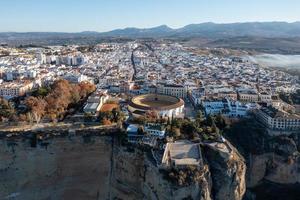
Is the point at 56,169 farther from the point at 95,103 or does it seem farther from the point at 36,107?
the point at 95,103

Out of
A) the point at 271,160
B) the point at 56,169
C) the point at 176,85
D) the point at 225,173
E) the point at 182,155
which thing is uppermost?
the point at 176,85

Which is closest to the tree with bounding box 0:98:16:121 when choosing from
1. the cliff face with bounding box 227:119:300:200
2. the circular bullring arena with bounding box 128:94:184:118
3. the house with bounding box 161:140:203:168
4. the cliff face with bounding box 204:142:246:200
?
the circular bullring arena with bounding box 128:94:184:118

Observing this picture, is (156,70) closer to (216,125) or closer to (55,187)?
(216,125)

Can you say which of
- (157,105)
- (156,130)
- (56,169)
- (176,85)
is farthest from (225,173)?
(176,85)

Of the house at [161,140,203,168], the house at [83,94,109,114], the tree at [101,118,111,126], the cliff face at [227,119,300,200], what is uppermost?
the tree at [101,118,111,126]

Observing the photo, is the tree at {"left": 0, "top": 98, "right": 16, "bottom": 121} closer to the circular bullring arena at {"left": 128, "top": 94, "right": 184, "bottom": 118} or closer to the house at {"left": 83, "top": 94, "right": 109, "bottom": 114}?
the house at {"left": 83, "top": 94, "right": 109, "bottom": 114}
